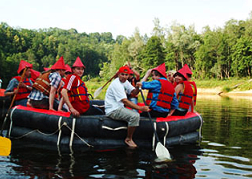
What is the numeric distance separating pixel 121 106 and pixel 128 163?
1160 millimetres

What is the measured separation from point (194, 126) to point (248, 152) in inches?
50.9

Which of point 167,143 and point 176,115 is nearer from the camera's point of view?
point 167,143

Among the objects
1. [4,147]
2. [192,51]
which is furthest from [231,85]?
[4,147]

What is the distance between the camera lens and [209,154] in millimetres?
4922

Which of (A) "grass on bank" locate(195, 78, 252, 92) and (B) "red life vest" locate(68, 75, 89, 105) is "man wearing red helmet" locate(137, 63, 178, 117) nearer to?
(B) "red life vest" locate(68, 75, 89, 105)

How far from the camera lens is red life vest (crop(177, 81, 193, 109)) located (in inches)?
237

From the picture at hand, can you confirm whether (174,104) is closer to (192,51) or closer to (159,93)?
(159,93)

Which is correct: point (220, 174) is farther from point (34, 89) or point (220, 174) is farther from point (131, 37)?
point (131, 37)

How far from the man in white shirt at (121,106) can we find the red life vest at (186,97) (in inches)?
57.2

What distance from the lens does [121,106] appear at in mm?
5039

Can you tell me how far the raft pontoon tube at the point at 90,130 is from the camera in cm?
509

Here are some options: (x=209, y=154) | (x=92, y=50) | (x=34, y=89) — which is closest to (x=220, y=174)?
(x=209, y=154)

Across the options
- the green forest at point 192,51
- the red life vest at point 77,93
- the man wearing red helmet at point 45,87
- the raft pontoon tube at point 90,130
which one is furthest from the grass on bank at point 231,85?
the red life vest at point 77,93

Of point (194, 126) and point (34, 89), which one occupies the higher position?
point (34, 89)
